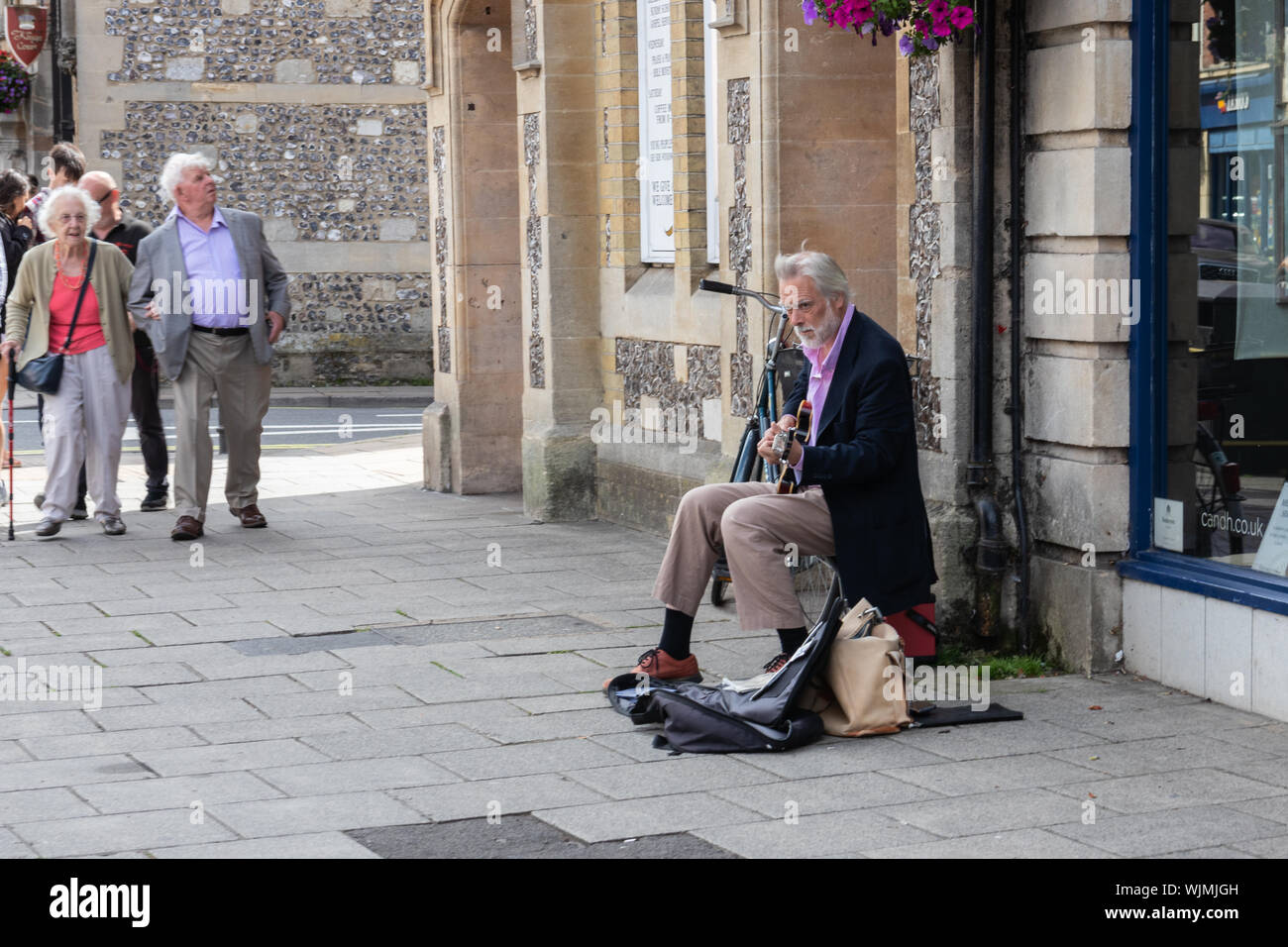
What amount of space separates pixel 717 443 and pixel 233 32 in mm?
14151

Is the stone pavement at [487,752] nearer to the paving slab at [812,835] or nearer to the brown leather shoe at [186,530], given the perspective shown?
the paving slab at [812,835]

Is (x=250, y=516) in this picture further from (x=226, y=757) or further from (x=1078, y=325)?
(x=1078, y=325)

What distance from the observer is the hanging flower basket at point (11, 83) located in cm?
2711

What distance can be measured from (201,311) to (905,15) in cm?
498

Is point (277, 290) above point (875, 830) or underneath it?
above

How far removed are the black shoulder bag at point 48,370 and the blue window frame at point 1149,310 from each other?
19.8ft

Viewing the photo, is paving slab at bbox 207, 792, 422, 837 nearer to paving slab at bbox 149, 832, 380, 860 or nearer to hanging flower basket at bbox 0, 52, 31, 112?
paving slab at bbox 149, 832, 380, 860

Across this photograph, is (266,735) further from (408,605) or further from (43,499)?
(43,499)

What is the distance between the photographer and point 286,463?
14.5m

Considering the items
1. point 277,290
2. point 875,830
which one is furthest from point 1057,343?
point 277,290

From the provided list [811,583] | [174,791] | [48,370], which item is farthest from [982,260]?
[48,370]

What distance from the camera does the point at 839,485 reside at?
20.4ft

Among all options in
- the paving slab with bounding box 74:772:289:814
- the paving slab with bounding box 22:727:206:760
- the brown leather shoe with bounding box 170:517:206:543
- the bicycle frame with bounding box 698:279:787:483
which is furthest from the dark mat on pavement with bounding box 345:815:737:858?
the brown leather shoe with bounding box 170:517:206:543

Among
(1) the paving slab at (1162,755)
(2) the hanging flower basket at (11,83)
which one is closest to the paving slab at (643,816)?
(1) the paving slab at (1162,755)
